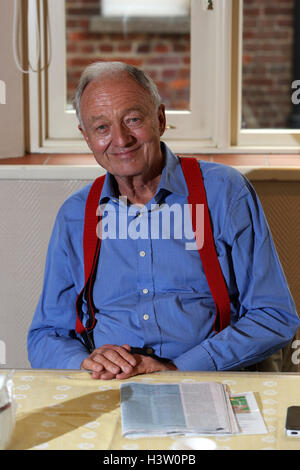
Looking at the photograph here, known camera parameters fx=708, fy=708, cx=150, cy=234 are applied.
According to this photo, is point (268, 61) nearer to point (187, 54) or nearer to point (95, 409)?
point (187, 54)

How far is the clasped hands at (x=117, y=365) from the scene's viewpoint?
4.14ft

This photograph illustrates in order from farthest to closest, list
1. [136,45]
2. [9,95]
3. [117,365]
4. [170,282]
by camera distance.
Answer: [136,45]
[9,95]
[170,282]
[117,365]

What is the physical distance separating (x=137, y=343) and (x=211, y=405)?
501mm

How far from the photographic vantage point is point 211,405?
1.11m

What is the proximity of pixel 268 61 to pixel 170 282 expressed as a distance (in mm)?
5572

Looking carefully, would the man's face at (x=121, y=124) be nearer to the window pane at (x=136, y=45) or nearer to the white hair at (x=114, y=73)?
the white hair at (x=114, y=73)

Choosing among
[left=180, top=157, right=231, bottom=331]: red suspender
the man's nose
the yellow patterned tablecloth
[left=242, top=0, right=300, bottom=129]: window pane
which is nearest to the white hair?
the man's nose

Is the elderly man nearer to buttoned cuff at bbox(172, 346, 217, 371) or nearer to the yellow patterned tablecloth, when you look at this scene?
buttoned cuff at bbox(172, 346, 217, 371)

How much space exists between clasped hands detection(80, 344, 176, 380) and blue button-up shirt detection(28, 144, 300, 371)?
0.54 feet

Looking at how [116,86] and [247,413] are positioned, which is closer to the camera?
[247,413]

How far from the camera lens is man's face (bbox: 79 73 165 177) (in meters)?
1.58

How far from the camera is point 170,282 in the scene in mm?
1598

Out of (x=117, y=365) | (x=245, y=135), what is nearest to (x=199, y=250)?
(x=117, y=365)
